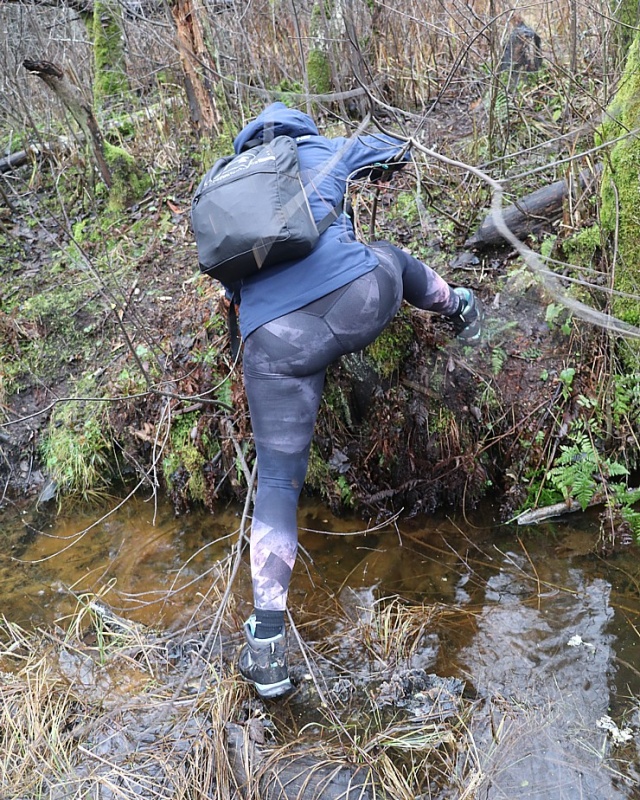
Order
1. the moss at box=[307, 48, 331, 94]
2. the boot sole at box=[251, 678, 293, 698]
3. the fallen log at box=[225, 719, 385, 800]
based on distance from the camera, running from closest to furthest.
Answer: the fallen log at box=[225, 719, 385, 800], the boot sole at box=[251, 678, 293, 698], the moss at box=[307, 48, 331, 94]

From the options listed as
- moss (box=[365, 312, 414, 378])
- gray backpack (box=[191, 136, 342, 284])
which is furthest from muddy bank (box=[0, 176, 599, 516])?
gray backpack (box=[191, 136, 342, 284])

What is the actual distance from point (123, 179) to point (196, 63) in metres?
1.37

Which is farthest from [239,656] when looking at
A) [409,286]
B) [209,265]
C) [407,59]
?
[407,59]

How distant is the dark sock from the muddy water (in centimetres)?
43

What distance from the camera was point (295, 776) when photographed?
8.22 ft

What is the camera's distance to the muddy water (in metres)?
2.56

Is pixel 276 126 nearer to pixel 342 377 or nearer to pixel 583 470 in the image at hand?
pixel 342 377

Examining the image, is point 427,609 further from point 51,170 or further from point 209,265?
point 51,170

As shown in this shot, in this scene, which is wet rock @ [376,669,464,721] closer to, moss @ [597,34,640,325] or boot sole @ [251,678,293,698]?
boot sole @ [251,678,293,698]

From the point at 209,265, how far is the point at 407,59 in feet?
13.9

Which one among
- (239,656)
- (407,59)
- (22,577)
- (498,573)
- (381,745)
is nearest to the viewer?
(381,745)

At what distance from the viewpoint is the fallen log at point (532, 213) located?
13.2 feet

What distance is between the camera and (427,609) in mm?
3344

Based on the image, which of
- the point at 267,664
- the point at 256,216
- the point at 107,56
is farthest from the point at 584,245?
the point at 107,56
